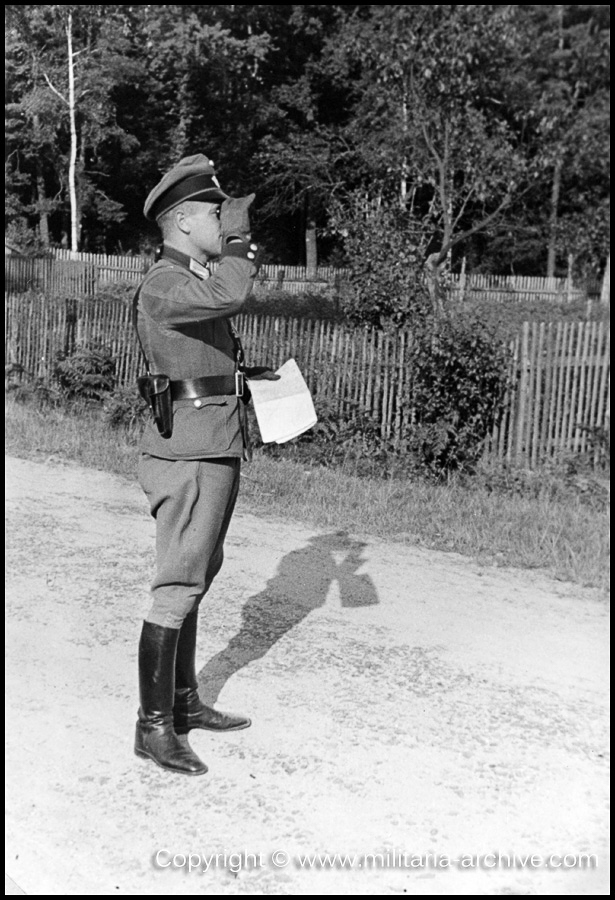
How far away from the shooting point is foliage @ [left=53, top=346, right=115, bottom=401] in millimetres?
11930

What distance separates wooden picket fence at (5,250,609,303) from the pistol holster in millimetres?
13385

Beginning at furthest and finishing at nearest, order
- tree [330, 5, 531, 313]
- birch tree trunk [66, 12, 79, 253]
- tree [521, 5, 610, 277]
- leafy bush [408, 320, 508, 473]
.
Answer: birch tree trunk [66, 12, 79, 253], tree [330, 5, 531, 313], tree [521, 5, 610, 277], leafy bush [408, 320, 508, 473]

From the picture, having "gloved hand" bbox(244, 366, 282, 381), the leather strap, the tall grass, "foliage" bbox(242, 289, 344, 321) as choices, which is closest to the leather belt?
the leather strap

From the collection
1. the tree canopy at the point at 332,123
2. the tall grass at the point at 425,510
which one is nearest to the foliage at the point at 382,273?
the tree canopy at the point at 332,123

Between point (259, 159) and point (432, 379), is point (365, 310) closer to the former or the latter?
point (432, 379)

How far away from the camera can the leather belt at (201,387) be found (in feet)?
11.7

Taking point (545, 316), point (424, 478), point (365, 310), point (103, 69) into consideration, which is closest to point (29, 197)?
point (103, 69)

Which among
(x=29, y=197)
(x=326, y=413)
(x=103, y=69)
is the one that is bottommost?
(x=326, y=413)

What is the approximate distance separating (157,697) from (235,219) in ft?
5.60

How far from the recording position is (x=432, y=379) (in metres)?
9.19

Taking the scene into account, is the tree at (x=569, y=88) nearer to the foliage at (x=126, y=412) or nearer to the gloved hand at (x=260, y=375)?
the foliage at (x=126, y=412)

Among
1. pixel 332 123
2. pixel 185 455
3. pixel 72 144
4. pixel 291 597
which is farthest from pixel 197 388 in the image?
pixel 332 123

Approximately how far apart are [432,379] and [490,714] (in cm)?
556

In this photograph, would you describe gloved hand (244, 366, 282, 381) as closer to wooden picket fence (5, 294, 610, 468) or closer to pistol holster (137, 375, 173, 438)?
pistol holster (137, 375, 173, 438)
